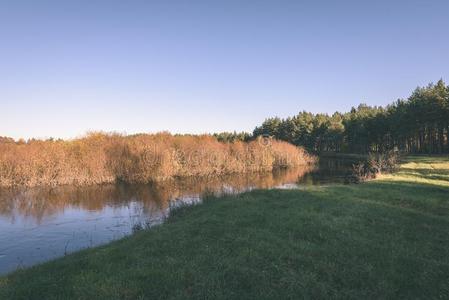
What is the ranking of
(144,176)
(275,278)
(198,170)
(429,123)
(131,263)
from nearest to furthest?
(275,278) < (131,263) < (144,176) < (198,170) < (429,123)

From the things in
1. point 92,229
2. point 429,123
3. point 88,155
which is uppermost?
point 429,123

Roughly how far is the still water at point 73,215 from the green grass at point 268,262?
6120 mm

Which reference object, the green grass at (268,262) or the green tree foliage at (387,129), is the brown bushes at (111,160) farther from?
the green grass at (268,262)

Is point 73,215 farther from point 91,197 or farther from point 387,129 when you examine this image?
point 387,129

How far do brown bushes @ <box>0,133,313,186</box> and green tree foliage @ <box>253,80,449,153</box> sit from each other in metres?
26.9

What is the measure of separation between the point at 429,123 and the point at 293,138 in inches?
2137

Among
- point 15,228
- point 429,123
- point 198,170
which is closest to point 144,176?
point 198,170

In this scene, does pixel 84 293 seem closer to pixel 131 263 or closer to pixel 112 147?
pixel 131 263

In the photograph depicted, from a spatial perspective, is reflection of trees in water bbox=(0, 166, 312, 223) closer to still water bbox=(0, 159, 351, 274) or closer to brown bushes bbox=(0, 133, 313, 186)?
still water bbox=(0, 159, 351, 274)

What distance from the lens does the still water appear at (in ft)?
54.5

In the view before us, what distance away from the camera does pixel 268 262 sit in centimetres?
948

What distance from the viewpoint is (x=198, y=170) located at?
51688 mm

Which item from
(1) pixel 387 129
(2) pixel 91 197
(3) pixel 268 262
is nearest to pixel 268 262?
(3) pixel 268 262

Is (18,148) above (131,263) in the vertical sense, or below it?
above
